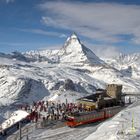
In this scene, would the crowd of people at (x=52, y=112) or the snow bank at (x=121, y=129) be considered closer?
the snow bank at (x=121, y=129)

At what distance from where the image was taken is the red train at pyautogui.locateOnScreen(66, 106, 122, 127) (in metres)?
56.2

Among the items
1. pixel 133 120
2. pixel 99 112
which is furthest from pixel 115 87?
pixel 133 120

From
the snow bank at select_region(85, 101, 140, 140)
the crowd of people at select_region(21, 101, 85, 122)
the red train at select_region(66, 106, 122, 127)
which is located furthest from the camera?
the crowd of people at select_region(21, 101, 85, 122)

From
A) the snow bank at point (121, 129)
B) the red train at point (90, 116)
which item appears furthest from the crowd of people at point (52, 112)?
the snow bank at point (121, 129)

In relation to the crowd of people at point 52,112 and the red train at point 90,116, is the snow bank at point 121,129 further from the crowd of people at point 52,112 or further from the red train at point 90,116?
the crowd of people at point 52,112

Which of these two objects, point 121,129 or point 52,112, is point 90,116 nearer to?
point 52,112

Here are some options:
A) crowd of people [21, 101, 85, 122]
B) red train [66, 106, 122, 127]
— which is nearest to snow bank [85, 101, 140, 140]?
red train [66, 106, 122, 127]

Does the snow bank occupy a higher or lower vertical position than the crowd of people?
lower

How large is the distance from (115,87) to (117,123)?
61.5ft

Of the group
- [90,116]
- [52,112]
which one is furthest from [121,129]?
[52,112]

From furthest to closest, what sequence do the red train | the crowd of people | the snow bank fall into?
the crowd of people → the red train → the snow bank

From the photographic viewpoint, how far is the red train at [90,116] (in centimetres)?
5622

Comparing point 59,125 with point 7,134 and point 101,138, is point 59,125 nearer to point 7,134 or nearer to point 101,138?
point 7,134

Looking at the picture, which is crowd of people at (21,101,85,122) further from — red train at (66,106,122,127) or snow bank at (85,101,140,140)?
snow bank at (85,101,140,140)
